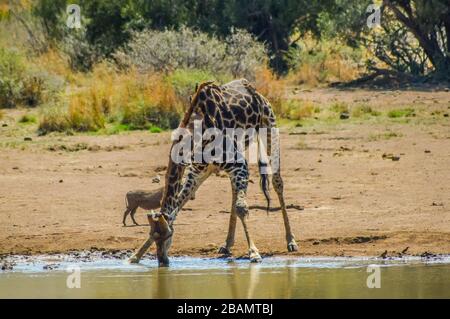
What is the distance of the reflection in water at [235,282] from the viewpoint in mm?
9578

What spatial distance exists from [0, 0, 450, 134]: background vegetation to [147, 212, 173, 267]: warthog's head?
27.1 feet

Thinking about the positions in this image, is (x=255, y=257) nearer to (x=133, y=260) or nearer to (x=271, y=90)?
(x=133, y=260)

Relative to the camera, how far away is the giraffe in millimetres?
10758

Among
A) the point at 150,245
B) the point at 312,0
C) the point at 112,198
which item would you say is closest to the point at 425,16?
the point at 312,0

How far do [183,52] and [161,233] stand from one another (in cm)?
1121

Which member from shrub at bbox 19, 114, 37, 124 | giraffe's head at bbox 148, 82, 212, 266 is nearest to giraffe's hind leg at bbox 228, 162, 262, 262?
giraffe's head at bbox 148, 82, 212, 266

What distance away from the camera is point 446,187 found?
45.6ft

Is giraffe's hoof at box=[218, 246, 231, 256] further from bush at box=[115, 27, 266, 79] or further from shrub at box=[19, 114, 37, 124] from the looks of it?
bush at box=[115, 27, 266, 79]

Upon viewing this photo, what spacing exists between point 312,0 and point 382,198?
14.7m

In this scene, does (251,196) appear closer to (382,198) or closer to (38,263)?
(382,198)

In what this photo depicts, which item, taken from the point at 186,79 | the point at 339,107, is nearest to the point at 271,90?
the point at 339,107

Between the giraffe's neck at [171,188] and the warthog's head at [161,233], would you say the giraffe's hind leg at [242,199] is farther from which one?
the warthog's head at [161,233]

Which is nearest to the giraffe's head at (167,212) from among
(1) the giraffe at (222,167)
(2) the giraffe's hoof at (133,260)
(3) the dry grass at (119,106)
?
(1) the giraffe at (222,167)
